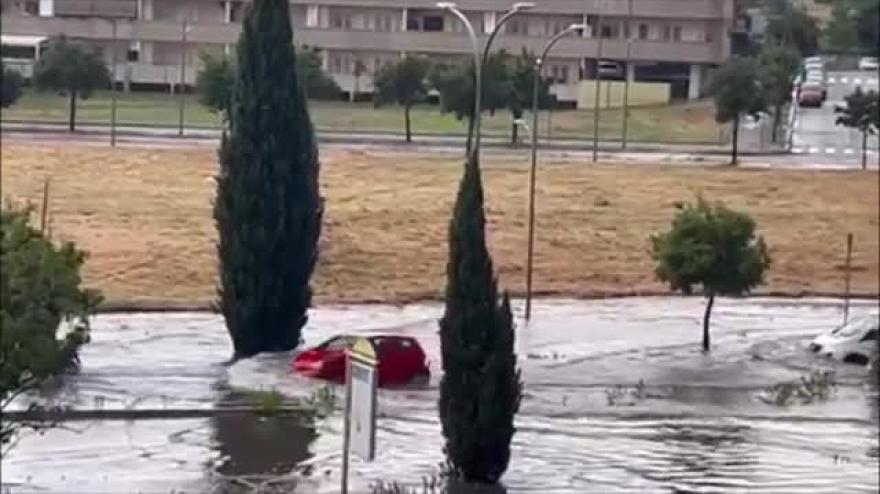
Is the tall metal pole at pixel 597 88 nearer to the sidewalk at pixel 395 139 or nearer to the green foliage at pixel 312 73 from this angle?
the sidewalk at pixel 395 139

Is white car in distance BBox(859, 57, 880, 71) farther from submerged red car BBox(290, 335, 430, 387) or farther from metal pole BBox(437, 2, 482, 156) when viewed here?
submerged red car BBox(290, 335, 430, 387)

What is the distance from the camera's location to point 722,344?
701 cm

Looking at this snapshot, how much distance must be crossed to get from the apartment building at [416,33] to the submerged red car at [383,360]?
0.90 m

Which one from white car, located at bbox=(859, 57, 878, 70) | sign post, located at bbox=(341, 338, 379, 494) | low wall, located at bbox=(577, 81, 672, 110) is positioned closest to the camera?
sign post, located at bbox=(341, 338, 379, 494)

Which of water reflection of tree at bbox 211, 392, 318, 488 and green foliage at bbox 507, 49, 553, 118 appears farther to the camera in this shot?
green foliage at bbox 507, 49, 553, 118

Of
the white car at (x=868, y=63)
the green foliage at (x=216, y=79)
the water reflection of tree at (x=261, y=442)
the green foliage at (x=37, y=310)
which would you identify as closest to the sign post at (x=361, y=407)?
the green foliage at (x=37, y=310)

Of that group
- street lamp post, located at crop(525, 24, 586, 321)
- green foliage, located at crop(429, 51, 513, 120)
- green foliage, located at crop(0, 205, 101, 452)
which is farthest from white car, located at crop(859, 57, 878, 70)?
green foliage, located at crop(429, 51, 513, 120)

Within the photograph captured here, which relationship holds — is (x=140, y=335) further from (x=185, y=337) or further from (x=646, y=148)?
(x=646, y=148)

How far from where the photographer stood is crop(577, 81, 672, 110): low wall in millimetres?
5625

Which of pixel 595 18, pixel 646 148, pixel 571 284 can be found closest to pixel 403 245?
pixel 571 284

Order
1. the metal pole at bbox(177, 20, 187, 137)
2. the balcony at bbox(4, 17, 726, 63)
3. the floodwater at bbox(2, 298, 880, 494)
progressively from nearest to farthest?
the floodwater at bbox(2, 298, 880, 494), the balcony at bbox(4, 17, 726, 63), the metal pole at bbox(177, 20, 187, 137)

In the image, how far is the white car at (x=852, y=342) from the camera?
6613mm

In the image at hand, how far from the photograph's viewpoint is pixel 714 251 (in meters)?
7.09

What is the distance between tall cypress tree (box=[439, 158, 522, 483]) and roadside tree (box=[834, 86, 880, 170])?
861 millimetres
